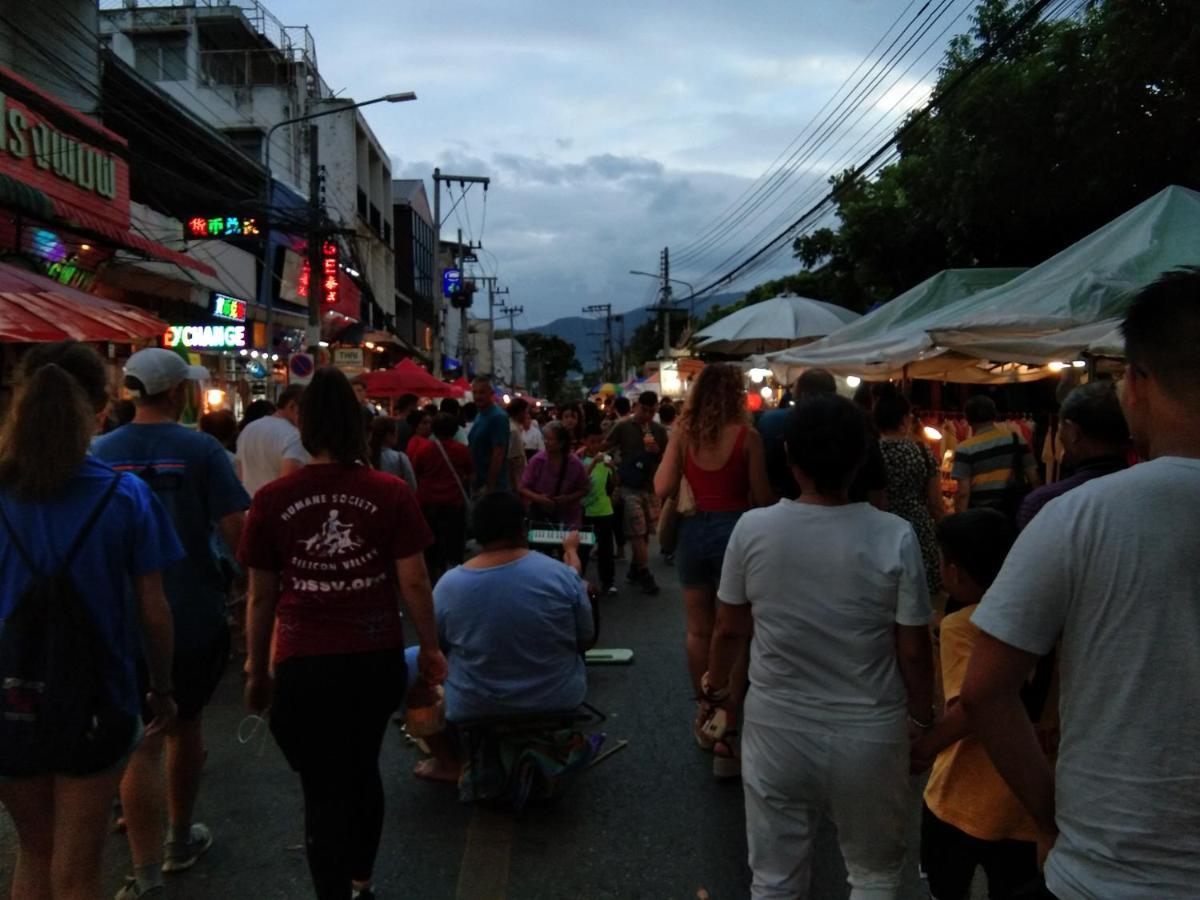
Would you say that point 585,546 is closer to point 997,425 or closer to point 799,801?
point 997,425

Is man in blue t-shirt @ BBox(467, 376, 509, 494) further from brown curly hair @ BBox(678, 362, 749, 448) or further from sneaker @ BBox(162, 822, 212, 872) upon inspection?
sneaker @ BBox(162, 822, 212, 872)

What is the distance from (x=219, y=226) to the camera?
16719mm

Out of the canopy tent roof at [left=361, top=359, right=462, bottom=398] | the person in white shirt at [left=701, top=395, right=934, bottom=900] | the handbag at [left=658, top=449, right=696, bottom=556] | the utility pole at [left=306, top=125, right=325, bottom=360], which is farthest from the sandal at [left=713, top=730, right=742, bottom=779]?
the utility pole at [left=306, top=125, right=325, bottom=360]

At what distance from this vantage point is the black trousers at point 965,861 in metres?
2.46

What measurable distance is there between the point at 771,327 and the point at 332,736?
35.4 ft

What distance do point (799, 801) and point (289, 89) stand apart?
33.3m

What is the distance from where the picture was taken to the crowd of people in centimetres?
154

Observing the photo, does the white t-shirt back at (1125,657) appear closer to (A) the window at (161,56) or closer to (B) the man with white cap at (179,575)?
(B) the man with white cap at (179,575)

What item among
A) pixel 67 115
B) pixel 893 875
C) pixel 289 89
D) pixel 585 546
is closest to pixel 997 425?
pixel 585 546

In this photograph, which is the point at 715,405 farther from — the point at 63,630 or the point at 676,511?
the point at 63,630

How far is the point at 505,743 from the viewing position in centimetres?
424

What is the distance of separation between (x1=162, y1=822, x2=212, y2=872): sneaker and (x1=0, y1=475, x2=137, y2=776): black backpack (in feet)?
4.32

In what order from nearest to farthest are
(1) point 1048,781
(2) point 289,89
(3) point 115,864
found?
(1) point 1048,781
(3) point 115,864
(2) point 289,89

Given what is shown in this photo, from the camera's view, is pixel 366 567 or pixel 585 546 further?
pixel 585 546
